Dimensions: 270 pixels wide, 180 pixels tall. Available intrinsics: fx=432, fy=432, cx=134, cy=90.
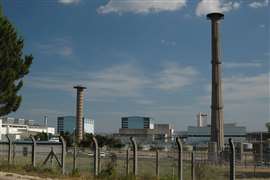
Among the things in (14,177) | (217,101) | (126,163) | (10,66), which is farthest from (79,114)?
(14,177)

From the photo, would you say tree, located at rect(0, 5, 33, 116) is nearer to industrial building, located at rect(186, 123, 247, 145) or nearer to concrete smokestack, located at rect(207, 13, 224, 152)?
concrete smokestack, located at rect(207, 13, 224, 152)

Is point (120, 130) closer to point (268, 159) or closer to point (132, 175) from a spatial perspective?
point (268, 159)

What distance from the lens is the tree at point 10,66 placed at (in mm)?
22984

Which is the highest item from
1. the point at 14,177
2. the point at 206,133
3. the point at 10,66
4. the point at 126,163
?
the point at 10,66

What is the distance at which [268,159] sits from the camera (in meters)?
41.2

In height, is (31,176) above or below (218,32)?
below

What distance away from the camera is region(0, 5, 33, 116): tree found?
75.4 feet

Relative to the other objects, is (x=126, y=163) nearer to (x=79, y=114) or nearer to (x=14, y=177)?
(x=14, y=177)

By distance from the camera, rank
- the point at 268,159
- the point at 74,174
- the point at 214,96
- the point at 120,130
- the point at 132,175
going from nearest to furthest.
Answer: the point at 132,175 → the point at 74,174 → the point at 268,159 → the point at 214,96 → the point at 120,130

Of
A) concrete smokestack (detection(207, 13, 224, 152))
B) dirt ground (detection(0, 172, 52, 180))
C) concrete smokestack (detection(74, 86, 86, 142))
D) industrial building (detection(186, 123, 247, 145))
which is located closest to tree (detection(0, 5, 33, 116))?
dirt ground (detection(0, 172, 52, 180))

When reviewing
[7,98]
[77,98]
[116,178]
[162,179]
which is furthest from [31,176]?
[77,98]

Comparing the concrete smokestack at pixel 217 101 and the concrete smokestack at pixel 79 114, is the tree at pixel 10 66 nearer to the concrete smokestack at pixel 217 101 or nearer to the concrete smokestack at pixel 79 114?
the concrete smokestack at pixel 217 101

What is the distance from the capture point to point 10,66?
23.5 metres

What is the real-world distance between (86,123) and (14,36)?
6339 inches
